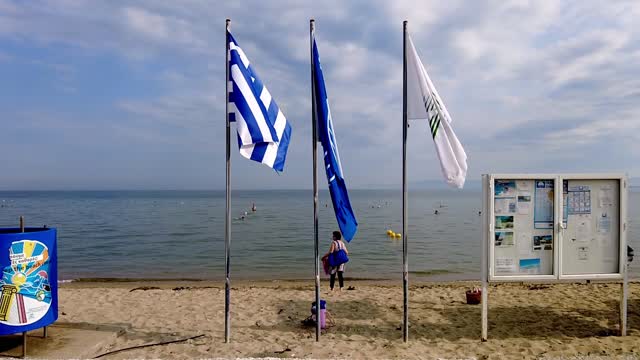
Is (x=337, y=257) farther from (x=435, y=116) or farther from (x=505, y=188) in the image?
(x=435, y=116)

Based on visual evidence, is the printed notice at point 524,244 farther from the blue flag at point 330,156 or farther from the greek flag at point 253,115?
the greek flag at point 253,115

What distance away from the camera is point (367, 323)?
8836mm

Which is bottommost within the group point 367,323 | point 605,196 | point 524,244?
point 367,323

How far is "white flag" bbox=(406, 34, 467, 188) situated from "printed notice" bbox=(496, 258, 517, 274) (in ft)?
5.70

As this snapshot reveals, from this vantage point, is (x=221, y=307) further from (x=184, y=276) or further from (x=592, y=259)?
(x=184, y=276)

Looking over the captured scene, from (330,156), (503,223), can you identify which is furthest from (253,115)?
(503,223)

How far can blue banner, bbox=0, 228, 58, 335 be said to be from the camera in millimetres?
6262

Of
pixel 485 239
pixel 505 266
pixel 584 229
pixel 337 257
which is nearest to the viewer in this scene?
pixel 485 239

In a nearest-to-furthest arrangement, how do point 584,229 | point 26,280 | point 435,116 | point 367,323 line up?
point 26,280
point 435,116
point 584,229
point 367,323

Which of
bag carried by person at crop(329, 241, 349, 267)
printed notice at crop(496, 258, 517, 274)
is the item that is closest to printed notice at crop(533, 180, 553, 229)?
printed notice at crop(496, 258, 517, 274)

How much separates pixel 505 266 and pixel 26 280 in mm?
7421

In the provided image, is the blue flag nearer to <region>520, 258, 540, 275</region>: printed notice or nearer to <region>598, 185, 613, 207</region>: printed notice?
<region>520, 258, 540, 275</region>: printed notice

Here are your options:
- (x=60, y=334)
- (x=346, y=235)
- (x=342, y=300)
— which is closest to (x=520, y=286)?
(x=342, y=300)

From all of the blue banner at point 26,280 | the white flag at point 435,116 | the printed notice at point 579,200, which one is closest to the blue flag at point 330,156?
the white flag at point 435,116
